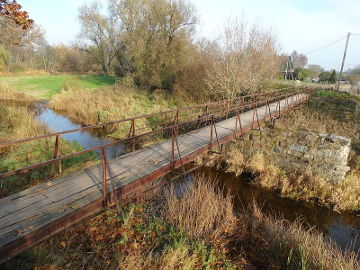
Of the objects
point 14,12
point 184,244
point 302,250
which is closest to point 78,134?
point 14,12

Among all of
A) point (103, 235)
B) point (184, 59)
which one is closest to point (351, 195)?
point (103, 235)

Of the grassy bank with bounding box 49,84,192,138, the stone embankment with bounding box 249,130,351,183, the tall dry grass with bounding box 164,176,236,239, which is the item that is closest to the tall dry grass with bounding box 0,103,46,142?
the grassy bank with bounding box 49,84,192,138

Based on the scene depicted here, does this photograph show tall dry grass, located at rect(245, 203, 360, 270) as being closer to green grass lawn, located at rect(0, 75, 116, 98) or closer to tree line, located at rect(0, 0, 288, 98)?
tree line, located at rect(0, 0, 288, 98)

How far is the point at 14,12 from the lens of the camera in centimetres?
734

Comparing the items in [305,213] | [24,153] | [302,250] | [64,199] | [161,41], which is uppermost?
[161,41]

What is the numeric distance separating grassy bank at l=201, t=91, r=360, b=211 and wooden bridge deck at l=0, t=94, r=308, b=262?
238 cm

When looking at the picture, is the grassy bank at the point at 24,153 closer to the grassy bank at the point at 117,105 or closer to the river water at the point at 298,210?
the river water at the point at 298,210

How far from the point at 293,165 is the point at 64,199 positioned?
825cm

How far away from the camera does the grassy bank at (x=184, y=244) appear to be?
4.12m

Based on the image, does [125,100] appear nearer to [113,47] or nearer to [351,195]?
[351,195]

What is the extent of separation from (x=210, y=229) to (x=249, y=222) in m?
1.31

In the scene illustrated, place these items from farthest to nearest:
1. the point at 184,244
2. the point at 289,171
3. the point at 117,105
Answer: the point at 117,105
the point at 289,171
the point at 184,244

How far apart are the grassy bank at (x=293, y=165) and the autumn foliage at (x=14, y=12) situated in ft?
23.7

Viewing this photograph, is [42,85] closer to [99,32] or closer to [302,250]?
[99,32]
